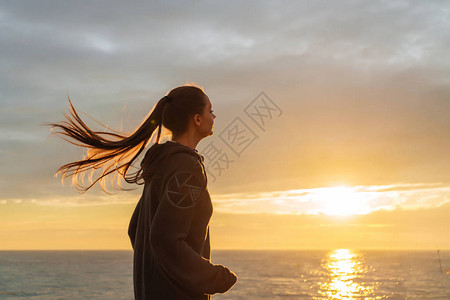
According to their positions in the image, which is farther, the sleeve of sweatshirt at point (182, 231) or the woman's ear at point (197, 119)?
the woman's ear at point (197, 119)

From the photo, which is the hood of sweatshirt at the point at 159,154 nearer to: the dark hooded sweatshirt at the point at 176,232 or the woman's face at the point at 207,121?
the dark hooded sweatshirt at the point at 176,232

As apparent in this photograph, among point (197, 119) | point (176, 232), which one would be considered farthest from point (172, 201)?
point (197, 119)

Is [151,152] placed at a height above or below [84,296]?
above

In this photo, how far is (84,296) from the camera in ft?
169

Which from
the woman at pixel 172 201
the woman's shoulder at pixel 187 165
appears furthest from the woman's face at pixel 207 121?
the woman's shoulder at pixel 187 165

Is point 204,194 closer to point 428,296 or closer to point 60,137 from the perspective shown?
point 60,137

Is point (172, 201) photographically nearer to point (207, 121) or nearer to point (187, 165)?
point (187, 165)

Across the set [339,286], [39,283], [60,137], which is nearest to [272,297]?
[339,286]

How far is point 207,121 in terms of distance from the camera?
2400 millimetres

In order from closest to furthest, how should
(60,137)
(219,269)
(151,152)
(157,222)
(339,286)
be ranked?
(157,222)
(219,269)
(151,152)
(60,137)
(339,286)

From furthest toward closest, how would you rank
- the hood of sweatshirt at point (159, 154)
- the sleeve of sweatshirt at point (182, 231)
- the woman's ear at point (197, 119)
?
1. the woman's ear at point (197, 119)
2. the hood of sweatshirt at point (159, 154)
3. the sleeve of sweatshirt at point (182, 231)

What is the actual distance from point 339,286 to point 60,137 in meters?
66.9

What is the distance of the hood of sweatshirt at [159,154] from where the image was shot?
2201 millimetres

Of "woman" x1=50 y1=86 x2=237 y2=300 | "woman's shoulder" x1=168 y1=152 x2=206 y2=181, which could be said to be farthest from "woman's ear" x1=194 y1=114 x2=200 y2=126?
"woman's shoulder" x1=168 y1=152 x2=206 y2=181
